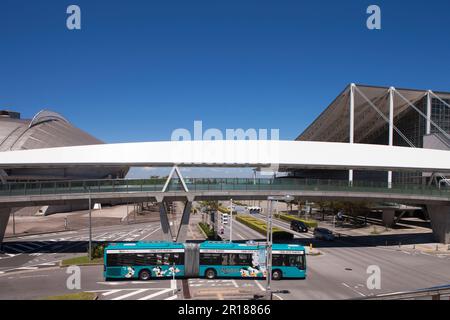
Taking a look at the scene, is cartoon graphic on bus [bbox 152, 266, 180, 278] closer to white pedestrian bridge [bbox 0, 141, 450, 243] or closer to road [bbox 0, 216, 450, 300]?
road [bbox 0, 216, 450, 300]

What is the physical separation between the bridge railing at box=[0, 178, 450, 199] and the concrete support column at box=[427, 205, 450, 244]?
17.4 feet

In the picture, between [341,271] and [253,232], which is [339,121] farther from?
[341,271]

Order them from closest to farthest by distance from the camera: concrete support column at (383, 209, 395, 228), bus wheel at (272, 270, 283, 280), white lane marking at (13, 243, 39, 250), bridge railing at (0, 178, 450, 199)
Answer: bus wheel at (272, 270, 283, 280), bridge railing at (0, 178, 450, 199), white lane marking at (13, 243, 39, 250), concrete support column at (383, 209, 395, 228)

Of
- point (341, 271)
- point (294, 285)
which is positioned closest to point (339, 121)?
point (341, 271)

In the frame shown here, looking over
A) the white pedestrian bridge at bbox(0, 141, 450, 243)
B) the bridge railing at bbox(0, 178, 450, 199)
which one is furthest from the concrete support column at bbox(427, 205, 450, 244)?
the white pedestrian bridge at bbox(0, 141, 450, 243)

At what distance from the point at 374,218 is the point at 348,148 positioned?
3605 cm

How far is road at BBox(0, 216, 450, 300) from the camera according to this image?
22.6 m

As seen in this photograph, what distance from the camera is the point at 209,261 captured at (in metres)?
26.7

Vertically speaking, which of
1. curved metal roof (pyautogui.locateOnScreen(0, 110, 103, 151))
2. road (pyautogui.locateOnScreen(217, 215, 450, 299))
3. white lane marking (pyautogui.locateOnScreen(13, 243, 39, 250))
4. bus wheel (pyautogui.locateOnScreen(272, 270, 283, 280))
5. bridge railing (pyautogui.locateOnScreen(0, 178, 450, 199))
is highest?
curved metal roof (pyautogui.locateOnScreen(0, 110, 103, 151))

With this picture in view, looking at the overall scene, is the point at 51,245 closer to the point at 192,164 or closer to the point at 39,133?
the point at 192,164

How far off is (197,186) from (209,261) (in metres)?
9.54

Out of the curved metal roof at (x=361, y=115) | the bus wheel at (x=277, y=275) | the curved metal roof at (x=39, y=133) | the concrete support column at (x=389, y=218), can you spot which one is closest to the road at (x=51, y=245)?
the bus wheel at (x=277, y=275)

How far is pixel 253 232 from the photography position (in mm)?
53188
